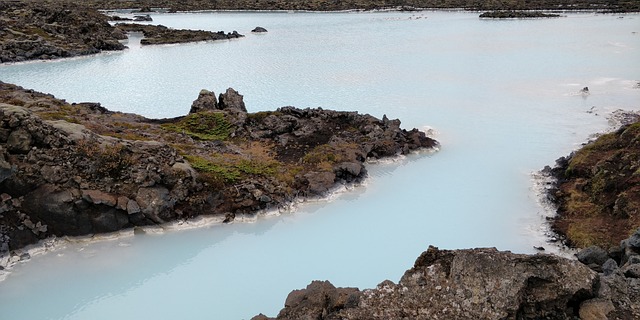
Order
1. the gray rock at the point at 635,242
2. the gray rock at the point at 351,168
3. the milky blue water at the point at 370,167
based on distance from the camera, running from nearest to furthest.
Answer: the gray rock at the point at 635,242
the milky blue water at the point at 370,167
the gray rock at the point at 351,168

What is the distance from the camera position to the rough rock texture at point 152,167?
51.6 ft

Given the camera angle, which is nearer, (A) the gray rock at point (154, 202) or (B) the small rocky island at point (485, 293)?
(B) the small rocky island at point (485, 293)

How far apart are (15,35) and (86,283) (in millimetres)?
49804

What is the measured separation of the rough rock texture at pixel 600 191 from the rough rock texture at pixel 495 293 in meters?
6.47

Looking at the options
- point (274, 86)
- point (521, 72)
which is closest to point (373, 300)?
point (274, 86)

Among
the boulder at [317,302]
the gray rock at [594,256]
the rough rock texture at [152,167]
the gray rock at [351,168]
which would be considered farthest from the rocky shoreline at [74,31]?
the gray rock at [594,256]

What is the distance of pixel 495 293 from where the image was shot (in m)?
8.27

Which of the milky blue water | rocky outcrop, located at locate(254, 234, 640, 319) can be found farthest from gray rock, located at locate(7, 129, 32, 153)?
A: rocky outcrop, located at locate(254, 234, 640, 319)

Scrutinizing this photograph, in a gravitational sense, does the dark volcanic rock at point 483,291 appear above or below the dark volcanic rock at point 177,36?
below

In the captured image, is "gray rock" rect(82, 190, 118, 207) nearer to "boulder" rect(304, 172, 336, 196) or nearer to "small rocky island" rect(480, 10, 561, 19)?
"boulder" rect(304, 172, 336, 196)

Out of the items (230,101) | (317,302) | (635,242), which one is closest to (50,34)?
(230,101)

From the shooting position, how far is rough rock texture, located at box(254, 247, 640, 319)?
8.24 meters

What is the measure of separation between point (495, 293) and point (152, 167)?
505 inches

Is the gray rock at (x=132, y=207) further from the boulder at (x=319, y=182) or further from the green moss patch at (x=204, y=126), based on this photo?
the green moss patch at (x=204, y=126)
